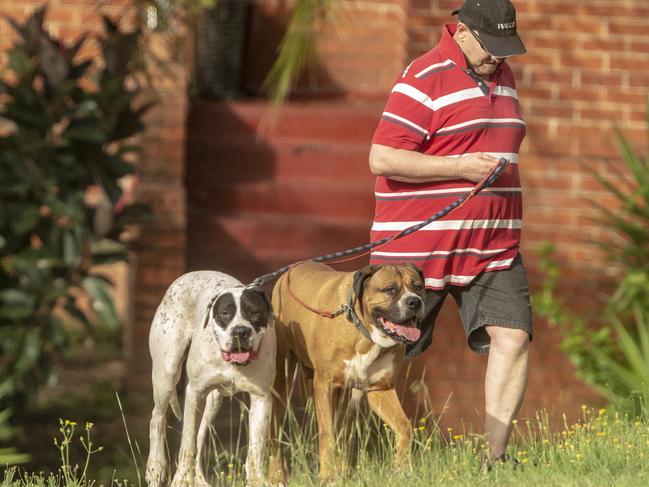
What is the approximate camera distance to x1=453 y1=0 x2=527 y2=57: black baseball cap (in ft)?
16.8

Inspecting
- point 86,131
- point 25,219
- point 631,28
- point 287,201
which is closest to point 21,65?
point 86,131

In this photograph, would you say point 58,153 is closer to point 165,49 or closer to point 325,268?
point 165,49

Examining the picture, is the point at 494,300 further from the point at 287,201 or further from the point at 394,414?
the point at 287,201

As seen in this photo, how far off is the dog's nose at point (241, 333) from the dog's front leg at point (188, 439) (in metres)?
0.44

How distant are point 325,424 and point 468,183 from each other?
1126 millimetres

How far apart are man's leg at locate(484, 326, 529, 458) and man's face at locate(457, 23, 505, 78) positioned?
3.48ft

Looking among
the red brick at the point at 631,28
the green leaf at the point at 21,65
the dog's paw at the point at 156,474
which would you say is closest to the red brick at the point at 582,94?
the red brick at the point at 631,28

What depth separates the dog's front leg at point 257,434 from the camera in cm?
503

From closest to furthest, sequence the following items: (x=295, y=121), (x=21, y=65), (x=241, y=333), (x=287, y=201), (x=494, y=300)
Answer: (x=241, y=333), (x=494, y=300), (x=21, y=65), (x=287, y=201), (x=295, y=121)

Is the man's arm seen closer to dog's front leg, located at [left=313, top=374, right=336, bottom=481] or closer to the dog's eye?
the dog's eye

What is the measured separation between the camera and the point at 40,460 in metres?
8.83

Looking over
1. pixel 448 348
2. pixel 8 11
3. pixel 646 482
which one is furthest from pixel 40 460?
pixel 646 482

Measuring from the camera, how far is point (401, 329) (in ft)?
16.1

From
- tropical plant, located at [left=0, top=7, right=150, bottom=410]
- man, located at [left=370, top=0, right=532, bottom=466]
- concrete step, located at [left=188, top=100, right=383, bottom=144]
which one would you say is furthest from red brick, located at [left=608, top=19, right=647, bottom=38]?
man, located at [left=370, top=0, right=532, bottom=466]
